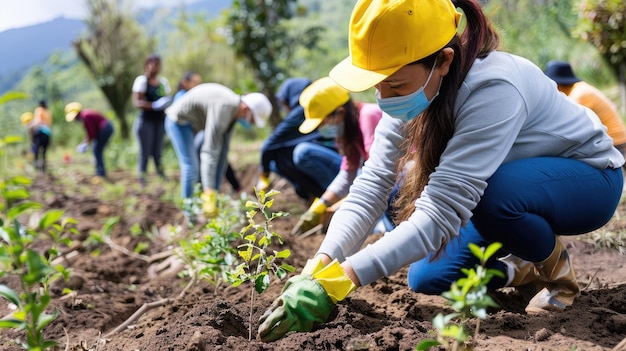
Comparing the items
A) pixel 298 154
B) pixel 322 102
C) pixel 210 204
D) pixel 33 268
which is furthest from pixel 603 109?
pixel 33 268

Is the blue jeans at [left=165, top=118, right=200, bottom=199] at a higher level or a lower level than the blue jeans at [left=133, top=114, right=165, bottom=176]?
higher

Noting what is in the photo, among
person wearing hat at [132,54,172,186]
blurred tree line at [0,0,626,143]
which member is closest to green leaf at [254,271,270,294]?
blurred tree line at [0,0,626,143]

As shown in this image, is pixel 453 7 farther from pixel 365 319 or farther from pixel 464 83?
pixel 365 319

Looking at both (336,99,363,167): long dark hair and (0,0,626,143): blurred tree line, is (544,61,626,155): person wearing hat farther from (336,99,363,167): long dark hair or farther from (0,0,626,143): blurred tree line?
(336,99,363,167): long dark hair

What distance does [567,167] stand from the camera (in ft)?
6.27

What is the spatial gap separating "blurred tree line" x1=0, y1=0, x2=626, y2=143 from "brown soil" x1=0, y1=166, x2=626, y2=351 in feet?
2.90

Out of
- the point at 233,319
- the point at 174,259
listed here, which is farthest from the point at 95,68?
the point at 233,319

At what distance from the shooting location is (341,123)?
3.35 meters

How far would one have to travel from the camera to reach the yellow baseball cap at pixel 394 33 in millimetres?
1587

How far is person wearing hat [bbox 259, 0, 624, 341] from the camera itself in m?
1.64

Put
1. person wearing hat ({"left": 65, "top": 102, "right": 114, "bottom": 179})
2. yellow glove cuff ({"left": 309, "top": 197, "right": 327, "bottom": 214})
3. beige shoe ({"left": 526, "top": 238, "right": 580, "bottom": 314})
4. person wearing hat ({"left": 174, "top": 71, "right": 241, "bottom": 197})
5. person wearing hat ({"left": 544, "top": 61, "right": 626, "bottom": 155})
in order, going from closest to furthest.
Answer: beige shoe ({"left": 526, "top": 238, "right": 580, "bottom": 314}) < person wearing hat ({"left": 544, "top": 61, "right": 626, "bottom": 155}) < yellow glove cuff ({"left": 309, "top": 197, "right": 327, "bottom": 214}) < person wearing hat ({"left": 174, "top": 71, "right": 241, "bottom": 197}) < person wearing hat ({"left": 65, "top": 102, "right": 114, "bottom": 179})

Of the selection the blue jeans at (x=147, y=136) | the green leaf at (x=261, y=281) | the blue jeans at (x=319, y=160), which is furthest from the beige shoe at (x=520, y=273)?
the blue jeans at (x=147, y=136)

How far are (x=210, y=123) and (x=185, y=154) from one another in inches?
23.1

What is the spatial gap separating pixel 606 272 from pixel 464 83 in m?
1.31
